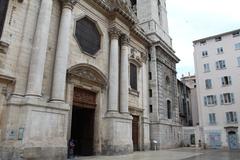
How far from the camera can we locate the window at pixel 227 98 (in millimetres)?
26423

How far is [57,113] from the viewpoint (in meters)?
11.7

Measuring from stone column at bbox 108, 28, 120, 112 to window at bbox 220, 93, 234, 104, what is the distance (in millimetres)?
16509

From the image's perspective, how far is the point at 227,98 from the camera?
26766 mm

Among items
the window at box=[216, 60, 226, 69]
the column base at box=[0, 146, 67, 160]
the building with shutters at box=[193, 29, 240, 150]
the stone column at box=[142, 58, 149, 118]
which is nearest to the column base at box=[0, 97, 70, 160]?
the column base at box=[0, 146, 67, 160]

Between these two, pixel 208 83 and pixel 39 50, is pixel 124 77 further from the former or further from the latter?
pixel 208 83

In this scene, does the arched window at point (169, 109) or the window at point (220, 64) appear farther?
the window at point (220, 64)

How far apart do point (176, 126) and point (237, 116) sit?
722cm

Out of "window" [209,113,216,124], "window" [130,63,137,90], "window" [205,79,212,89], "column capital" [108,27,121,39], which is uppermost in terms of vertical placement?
"column capital" [108,27,121,39]

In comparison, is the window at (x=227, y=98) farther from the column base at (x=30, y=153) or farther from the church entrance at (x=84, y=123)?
the column base at (x=30, y=153)

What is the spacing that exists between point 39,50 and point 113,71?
6491mm

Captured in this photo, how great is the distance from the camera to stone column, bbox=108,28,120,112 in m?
16.1

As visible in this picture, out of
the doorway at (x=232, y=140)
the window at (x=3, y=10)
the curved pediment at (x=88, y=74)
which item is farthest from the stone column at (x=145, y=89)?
the window at (x=3, y=10)

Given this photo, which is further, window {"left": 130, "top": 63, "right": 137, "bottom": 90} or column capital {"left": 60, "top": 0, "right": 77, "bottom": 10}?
window {"left": 130, "top": 63, "right": 137, "bottom": 90}

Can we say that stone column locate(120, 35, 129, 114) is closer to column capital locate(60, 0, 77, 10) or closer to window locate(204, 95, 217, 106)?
column capital locate(60, 0, 77, 10)
